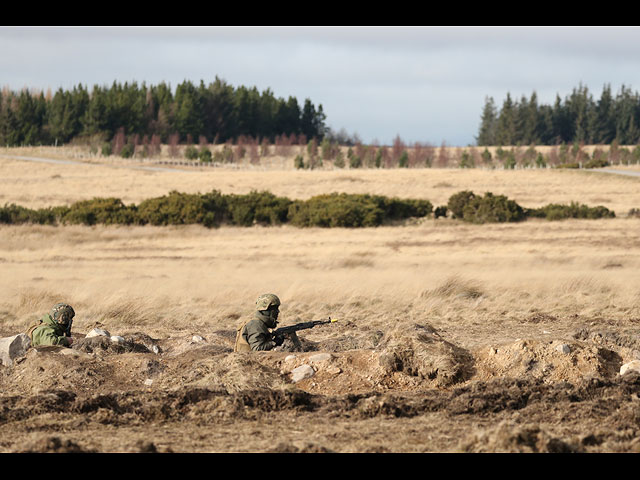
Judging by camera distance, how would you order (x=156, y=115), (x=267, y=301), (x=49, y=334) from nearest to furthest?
(x=267, y=301)
(x=49, y=334)
(x=156, y=115)

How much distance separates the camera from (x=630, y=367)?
8789 millimetres

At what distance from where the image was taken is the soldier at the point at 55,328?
9664 millimetres

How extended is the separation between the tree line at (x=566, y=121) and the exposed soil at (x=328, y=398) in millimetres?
85621

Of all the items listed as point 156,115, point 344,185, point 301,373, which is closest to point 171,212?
point 344,185

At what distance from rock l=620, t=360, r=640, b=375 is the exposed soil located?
0.11m

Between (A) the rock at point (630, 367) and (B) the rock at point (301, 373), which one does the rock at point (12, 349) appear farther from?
(A) the rock at point (630, 367)

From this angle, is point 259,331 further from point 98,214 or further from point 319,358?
point 98,214

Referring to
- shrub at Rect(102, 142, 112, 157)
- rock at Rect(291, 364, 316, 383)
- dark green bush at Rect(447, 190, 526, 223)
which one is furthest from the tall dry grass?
shrub at Rect(102, 142, 112, 157)

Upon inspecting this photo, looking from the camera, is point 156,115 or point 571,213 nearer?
point 571,213

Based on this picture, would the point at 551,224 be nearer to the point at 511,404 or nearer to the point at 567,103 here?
the point at 511,404

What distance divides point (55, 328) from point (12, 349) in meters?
0.50

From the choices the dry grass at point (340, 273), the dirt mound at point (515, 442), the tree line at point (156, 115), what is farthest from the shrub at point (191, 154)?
the dirt mound at point (515, 442)

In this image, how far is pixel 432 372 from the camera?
344 inches
